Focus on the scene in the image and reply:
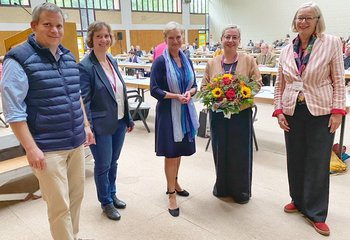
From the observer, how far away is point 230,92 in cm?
210

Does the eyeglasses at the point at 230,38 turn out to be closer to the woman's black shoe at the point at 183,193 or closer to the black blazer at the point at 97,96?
the black blazer at the point at 97,96

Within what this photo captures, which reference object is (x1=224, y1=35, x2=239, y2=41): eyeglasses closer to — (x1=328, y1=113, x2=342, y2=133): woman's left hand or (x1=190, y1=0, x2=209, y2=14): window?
(x1=328, y1=113, x2=342, y2=133): woman's left hand

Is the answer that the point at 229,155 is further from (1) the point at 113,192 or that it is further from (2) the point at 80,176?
(2) the point at 80,176

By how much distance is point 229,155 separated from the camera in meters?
2.35

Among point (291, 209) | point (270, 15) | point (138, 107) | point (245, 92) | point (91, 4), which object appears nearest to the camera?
point (245, 92)

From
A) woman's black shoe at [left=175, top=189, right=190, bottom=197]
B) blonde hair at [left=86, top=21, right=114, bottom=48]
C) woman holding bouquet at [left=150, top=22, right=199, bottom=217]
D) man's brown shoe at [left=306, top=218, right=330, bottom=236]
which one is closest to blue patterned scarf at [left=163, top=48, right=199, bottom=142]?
woman holding bouquet at [left=150, top=22, right=199, bottom=217]

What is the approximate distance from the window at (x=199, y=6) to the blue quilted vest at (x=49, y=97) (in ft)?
68.4

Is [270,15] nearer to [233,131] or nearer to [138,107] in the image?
[138,107]

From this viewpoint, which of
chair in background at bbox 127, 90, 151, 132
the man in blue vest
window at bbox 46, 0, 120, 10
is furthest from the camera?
window at bbox 46, 0, 120, 10

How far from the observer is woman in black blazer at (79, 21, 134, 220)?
197 centimetres

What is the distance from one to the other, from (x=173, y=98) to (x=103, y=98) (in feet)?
1.53

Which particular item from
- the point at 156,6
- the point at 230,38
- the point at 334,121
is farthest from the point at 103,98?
the point at 156,6

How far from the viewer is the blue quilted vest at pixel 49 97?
1.41m

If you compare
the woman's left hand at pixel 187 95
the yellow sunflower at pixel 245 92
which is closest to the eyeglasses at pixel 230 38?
the yellow sunflower at pixel 245 92
